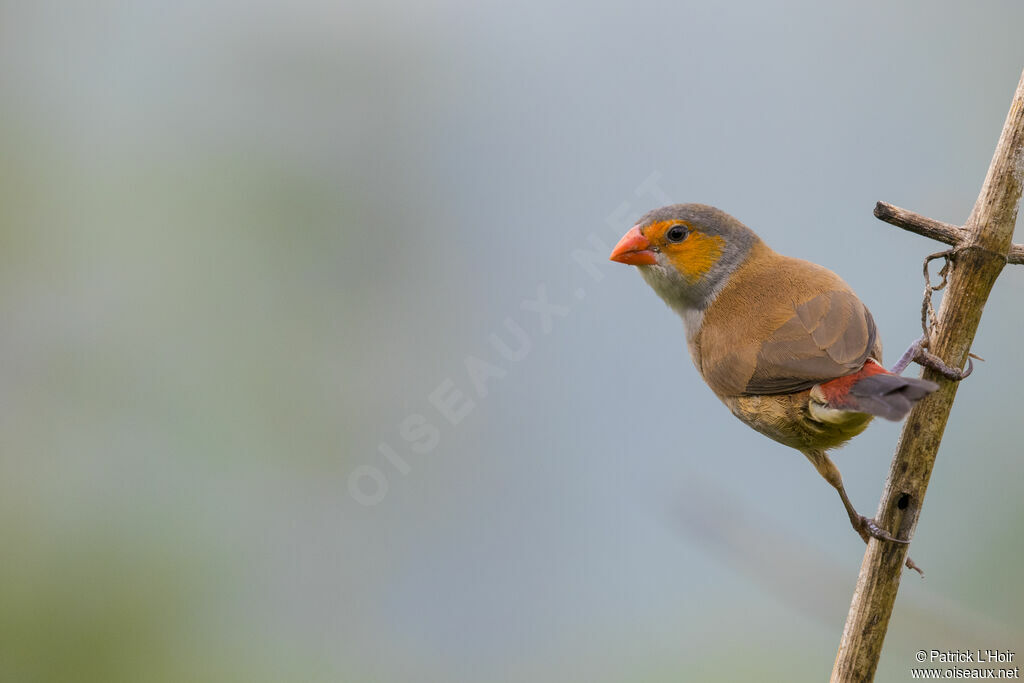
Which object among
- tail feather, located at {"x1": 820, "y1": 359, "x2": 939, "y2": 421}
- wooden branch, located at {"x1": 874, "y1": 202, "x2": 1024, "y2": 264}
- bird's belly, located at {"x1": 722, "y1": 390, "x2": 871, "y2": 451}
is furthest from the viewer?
bird's belly, located at {"x1": 722, "y1": 390, "x2": 871, "y2": 451}

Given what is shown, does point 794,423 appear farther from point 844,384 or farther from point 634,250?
point 634,250

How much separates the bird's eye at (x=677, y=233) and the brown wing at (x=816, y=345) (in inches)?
20.4

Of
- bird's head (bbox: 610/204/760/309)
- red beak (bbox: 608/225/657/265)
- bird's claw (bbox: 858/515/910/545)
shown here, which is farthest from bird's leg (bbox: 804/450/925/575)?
red beak (bbox: 608/225/657/265)

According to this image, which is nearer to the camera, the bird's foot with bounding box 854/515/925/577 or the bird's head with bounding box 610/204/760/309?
the bird's foot with bounding box 854/515/925/577

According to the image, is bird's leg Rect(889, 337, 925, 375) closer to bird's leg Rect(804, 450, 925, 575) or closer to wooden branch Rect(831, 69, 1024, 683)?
wooden branch Rect(831, 69, 1024, 683)

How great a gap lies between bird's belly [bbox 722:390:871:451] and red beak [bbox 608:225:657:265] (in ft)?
2.01

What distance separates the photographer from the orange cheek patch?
2936 mm

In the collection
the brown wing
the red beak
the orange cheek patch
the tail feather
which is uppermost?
the orange cheek patch

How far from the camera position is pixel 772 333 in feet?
8.35

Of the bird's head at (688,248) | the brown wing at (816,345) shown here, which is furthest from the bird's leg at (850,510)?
the bird's head at (688,248)

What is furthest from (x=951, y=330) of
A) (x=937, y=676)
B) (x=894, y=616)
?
(x=937, y=676)

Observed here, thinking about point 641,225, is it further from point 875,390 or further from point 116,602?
point 116,602

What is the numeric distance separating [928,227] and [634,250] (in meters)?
1.01

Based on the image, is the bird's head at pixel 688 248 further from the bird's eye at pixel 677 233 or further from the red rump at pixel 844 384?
the red rump at pixel 844 384
